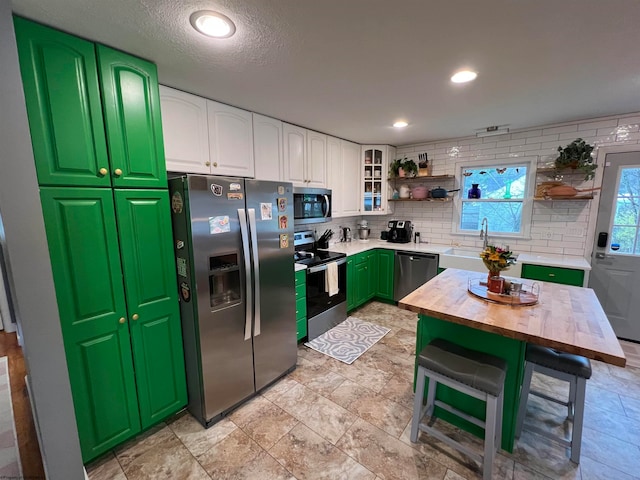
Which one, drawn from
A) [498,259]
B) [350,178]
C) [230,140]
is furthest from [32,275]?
[350,178]

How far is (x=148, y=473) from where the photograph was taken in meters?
1.59

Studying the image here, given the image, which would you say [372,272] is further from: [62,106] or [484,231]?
[62,106]

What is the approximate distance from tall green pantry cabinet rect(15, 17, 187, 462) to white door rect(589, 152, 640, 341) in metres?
4.28

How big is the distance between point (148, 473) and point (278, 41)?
8.31ft

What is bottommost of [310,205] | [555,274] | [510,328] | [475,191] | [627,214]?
[555,274]

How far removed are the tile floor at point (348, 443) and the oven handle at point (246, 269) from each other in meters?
0.64

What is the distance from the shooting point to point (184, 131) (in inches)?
82.3

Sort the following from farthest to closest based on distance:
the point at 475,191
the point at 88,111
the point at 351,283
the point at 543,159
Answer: the point at 475,191 → the point at 351,283 → the point at 543,159 → the point at 88,111

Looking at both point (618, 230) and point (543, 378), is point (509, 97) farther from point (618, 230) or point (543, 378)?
point (543, 378)

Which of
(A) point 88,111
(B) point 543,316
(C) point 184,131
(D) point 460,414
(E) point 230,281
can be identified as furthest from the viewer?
(C) point 184,131

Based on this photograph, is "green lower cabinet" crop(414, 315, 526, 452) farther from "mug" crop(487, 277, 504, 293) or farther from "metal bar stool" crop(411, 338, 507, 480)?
"mug" crop(487, 277, 504, 293)

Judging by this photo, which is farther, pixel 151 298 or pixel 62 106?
pixel 151 298

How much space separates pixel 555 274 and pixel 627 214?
974mm

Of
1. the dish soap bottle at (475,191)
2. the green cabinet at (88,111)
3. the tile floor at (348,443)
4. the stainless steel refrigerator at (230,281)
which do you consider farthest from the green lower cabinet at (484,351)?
the dish soap bottle at (475,191)
